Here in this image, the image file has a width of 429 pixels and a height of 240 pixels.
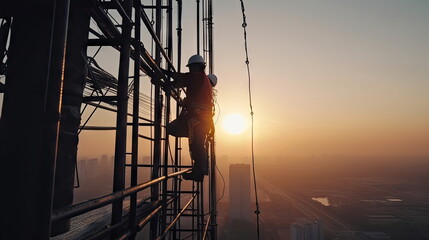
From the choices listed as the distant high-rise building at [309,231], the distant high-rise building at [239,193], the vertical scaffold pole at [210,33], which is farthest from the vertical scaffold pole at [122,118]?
the distant high-rise building at [239,193]

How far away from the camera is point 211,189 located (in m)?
7.93

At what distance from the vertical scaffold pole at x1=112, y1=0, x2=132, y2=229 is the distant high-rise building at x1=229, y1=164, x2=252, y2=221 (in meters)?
56.4

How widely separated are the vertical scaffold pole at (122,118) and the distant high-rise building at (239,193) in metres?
56.4

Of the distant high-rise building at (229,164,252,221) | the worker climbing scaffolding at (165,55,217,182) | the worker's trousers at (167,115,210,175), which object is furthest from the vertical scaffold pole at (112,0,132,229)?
the distant high-rise building at (229,164,252,221)

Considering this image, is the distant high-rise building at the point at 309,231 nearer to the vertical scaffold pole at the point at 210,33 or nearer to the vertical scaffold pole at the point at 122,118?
the vertical scaffold pole at the point at 210,33

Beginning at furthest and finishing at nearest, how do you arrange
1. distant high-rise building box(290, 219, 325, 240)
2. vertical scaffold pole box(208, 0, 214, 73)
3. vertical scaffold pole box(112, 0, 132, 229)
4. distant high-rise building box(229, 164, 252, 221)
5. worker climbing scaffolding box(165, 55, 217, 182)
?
1. distant high-rise building box(229, 164, 252, 221)
2. distant high-rise building box(290, 219, 325, 240)
3. vertical scaffold pole box(208, 0, 214, 73)
4. worker climbing scaffolding box(165, 55, 217, 182)
5. vertical scaffold pole box(112, 0, 132, 229)

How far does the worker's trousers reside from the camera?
4.41 meters

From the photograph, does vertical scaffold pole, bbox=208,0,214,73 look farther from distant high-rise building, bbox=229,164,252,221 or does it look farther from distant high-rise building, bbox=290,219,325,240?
distant high-rise building, bbox=229,164,252,221

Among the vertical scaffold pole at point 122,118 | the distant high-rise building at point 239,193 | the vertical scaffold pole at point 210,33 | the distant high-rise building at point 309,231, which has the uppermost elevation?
the vertical scaffold pole at point 210,33

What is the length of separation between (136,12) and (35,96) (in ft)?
5.88

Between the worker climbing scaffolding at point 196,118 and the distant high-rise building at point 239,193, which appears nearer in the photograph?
the worker climbing scaffolding at point 196,118

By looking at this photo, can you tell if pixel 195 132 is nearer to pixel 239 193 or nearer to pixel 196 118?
→ pixel 196 118

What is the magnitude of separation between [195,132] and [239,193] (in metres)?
61.0

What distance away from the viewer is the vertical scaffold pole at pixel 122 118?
194 cm
